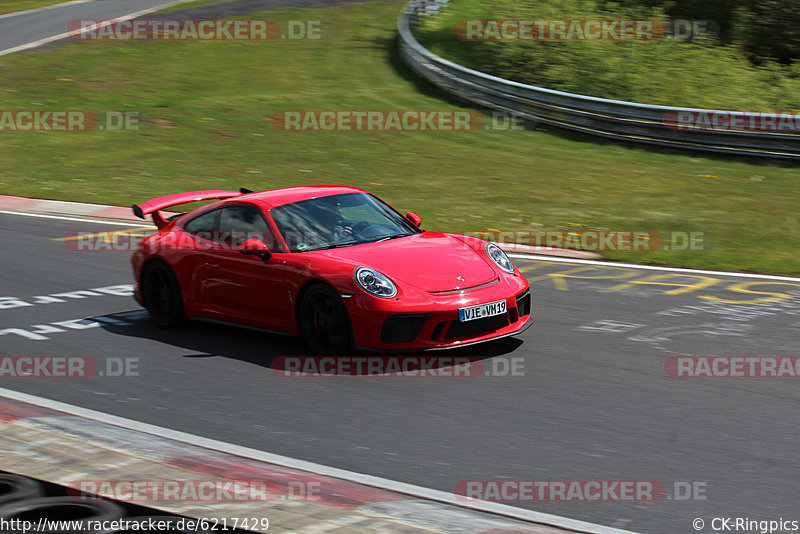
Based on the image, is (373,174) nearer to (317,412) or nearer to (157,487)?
(317,412)

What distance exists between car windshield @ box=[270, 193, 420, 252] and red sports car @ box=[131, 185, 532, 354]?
1 centimetres

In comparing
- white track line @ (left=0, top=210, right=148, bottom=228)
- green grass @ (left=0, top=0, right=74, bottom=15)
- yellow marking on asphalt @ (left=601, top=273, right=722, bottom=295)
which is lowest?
white track line @ (left=0, top=210, right=148, bottom=228)

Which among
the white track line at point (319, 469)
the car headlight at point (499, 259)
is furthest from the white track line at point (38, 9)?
the white track line at point (319, 469)

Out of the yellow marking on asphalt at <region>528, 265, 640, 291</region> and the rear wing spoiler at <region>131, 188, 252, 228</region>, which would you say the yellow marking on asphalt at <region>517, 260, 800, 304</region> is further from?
the rear wing spoiler at <region>131, 188, 252, 228</region>

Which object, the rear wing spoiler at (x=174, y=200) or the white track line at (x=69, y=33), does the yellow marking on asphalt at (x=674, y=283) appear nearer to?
the rear wing spoiler at (x=174, y=200)

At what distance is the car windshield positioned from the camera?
828cm

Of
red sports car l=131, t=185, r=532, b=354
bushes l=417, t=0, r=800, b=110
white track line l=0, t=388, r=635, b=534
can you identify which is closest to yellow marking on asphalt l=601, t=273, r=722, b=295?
red sports car l=131, t=185, r=532, b=354

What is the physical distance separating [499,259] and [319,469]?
337cm

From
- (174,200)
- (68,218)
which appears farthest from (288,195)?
(68,218)

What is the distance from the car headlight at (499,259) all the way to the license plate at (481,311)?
62 centimetres

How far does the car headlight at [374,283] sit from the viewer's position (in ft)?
24.8

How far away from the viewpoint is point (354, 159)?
762 inches

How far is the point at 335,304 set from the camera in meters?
7.70

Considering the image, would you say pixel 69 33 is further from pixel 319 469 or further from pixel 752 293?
pixel 319 469
